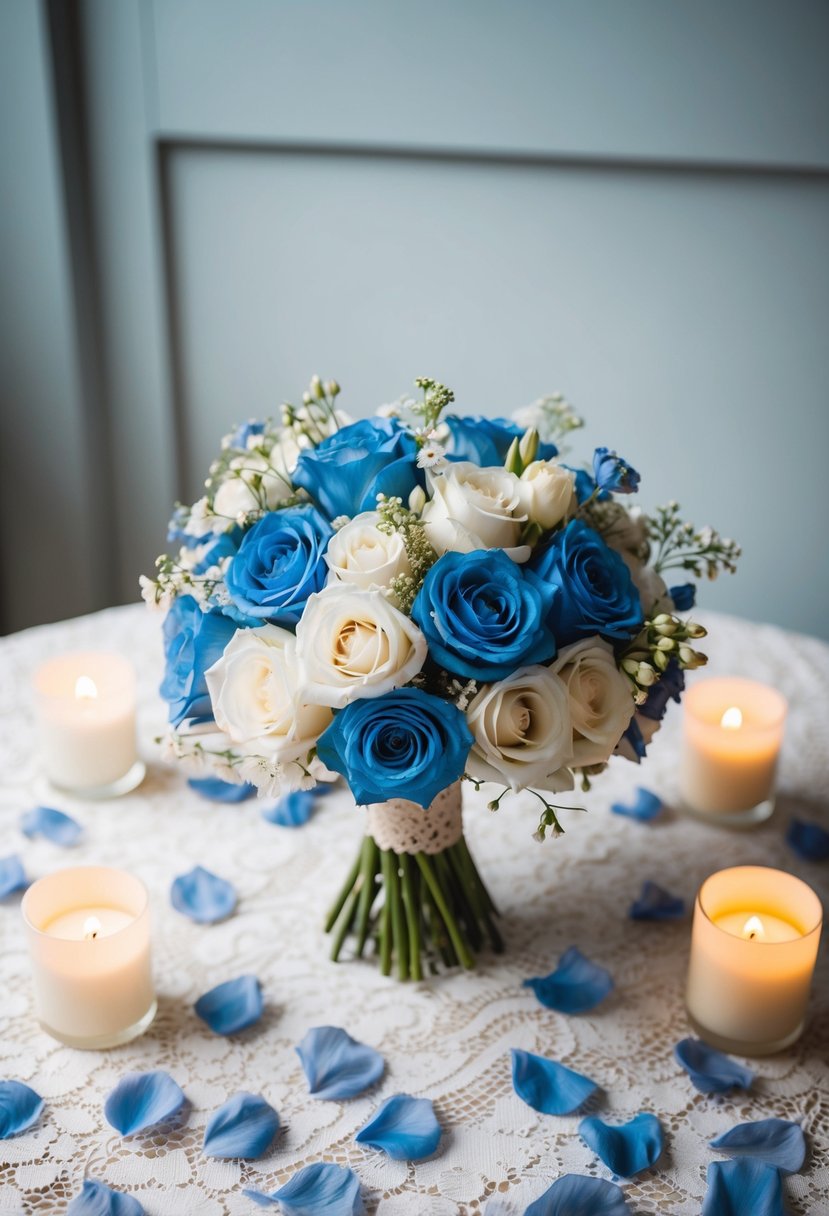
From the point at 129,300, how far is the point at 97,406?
25 centimetres

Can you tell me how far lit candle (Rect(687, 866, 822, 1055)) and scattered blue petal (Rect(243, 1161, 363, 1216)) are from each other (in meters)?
0.35

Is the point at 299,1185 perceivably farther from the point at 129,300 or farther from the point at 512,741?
the point at 129,300

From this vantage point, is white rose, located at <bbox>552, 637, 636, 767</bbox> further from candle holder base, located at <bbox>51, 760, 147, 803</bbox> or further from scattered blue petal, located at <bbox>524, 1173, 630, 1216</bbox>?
candle holder base, located at <bbox>51, 760, 147, 803</bbox>

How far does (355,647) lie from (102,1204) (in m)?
Answer: 0.43

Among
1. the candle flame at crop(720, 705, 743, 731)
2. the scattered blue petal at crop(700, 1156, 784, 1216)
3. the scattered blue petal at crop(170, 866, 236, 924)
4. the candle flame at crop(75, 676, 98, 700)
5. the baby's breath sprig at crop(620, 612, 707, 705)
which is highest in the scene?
the baby's breath sprig at crop(620, 612, 707, 705)

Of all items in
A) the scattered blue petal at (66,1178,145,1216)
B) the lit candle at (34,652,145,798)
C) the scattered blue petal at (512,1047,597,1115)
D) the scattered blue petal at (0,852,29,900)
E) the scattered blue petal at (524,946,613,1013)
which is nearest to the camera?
the scattered blue petal at (66,1178,145,1216)

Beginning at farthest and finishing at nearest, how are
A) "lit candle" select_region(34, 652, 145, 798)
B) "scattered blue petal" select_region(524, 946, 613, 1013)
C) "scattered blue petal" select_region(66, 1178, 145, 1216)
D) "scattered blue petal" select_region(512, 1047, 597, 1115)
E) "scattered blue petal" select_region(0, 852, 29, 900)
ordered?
1. "lit candle" select_region(34, 652, 145, 798)
2. "scattered blue petal" select_region(0, 852, 29, 900)
3. "scattered blue petal" select_region(524, 946, 613, 1013)
4. "scattered blue petal" select_region(512, 1047, 597, 1115)
5. "scattered blue petal" select_region(66, 1178, 145, 1216)

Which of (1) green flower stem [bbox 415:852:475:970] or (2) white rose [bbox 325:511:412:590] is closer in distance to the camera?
(2) white rose [bbox 325:511:412:590]

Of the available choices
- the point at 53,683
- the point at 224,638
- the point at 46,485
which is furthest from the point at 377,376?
the point at 224,638

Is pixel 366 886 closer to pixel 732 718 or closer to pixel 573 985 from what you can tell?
pixel 573 985

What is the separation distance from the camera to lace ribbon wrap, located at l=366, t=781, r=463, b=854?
3.40 feet

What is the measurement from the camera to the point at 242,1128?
34.4 inches

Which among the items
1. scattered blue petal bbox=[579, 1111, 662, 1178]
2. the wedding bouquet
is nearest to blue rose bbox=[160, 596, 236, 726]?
the wedding bouquet

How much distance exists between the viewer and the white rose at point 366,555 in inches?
34.0
